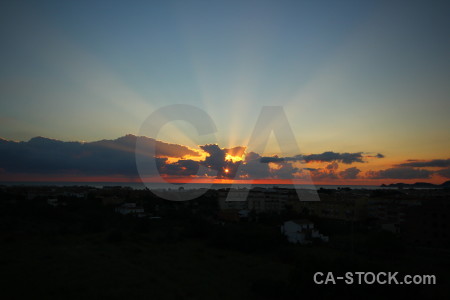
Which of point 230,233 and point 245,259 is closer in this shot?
point 245,259

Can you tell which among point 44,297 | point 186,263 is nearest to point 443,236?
point 186,263

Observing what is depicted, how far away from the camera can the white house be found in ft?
72.9

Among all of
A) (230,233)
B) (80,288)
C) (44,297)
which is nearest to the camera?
(44,297)

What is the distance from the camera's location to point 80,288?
10.7m

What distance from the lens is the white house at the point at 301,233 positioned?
72.9ft

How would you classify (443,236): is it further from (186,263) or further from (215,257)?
(186,263)

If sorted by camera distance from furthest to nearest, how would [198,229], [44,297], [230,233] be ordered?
[198,229] < [230,233] < [44,297]

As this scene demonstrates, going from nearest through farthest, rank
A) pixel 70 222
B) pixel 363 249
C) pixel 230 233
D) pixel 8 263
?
1. pixel 8 263
2. pixel 363 249
3. pixel 230 233
4. pixel 70 222

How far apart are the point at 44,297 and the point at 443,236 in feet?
88.4

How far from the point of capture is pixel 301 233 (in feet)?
73.9

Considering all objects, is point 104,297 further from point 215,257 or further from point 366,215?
point 366,215

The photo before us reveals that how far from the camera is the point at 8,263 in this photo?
13.2 meters

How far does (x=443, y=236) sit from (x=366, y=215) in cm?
1326

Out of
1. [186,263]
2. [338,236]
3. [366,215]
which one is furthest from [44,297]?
[366,215]
